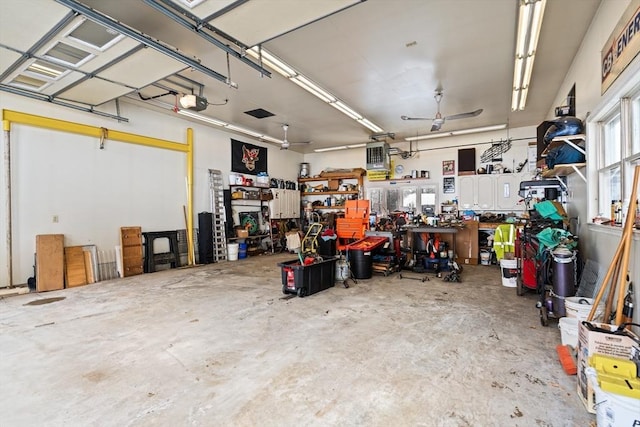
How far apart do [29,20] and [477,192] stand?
31.3 ft

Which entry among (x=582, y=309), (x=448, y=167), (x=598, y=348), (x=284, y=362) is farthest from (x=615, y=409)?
(x=448, y=167)

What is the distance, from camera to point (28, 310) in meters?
4.17

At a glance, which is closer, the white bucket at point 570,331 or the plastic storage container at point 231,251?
the white bucket at point 570,331

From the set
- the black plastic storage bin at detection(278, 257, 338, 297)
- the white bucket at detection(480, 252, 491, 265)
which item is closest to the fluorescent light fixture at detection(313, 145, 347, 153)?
the white bucket at detection(480, 252, 491, 265)

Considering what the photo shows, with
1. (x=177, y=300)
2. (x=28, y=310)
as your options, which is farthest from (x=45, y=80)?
(x=177, y=300)

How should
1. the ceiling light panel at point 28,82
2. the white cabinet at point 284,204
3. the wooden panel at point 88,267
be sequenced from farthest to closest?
the white cabinet at point 284,204
the wooden panel at point 88,267
the ceiling light panel at point 28,82

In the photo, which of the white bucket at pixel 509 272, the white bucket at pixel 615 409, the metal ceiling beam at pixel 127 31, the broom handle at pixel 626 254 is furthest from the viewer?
the white bucket at pixel 509 272

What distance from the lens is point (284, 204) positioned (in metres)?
10.5

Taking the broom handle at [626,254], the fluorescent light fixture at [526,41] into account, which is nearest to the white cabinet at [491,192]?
the fluorescent light fixture at [526,41]

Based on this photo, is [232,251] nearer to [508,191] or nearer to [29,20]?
[29,20]

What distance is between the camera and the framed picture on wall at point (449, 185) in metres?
9.29

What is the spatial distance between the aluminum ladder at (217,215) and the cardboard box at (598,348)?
7.52 meters

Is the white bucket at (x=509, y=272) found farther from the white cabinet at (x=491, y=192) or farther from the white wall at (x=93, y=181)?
the white wall at (x=93, y=181)

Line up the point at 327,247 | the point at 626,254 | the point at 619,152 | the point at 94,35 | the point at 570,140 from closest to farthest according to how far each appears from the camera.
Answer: the point at 626,254 < the point at 619,152 < the point at 94,35 < the point at 570,140 < the point at 327,247
